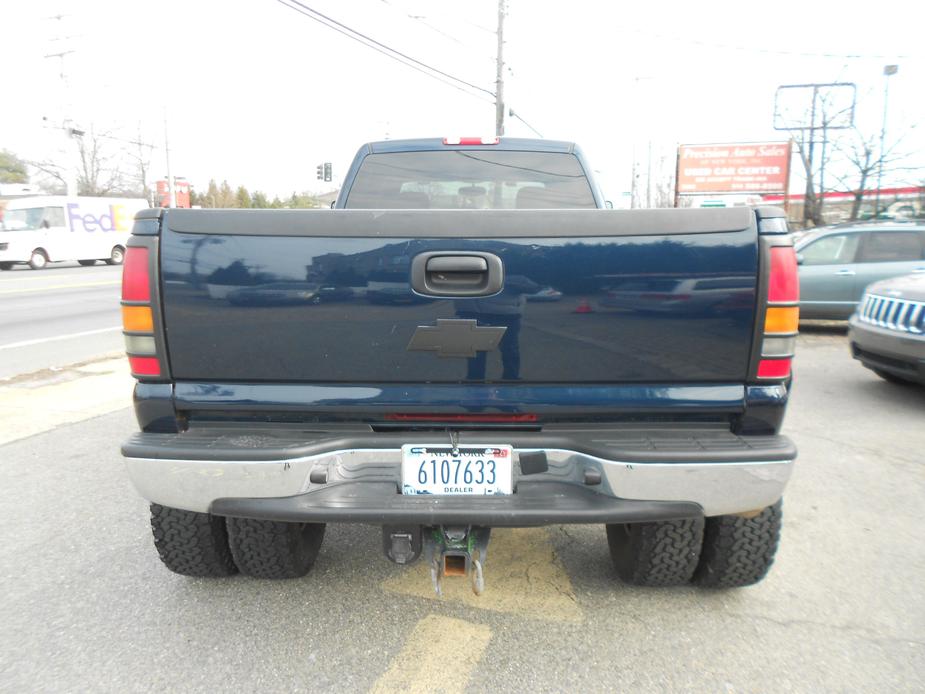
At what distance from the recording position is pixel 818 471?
4.36 metres

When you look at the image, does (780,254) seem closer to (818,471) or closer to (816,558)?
(816,558)

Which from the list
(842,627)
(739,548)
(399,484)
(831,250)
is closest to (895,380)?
(831,250)

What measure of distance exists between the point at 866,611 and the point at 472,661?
170cm

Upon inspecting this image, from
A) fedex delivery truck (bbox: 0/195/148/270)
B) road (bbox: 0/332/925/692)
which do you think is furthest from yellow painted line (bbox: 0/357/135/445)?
fedex delivery truck (bbox: 0/195/148/270)

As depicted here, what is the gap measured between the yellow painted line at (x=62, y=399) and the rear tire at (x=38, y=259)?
20101mm

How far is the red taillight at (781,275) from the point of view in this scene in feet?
7.07

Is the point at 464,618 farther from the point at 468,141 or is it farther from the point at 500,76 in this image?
the point at 500,76

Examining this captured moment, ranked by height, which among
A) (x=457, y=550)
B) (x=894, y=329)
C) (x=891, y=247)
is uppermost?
(x=891, y=247)

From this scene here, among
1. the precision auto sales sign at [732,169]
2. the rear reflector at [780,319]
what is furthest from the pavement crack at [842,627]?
the precision auto sales sign at [732,169]

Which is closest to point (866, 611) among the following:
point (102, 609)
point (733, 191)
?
point (102, 609)

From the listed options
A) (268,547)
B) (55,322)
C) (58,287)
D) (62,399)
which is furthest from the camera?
(58,287)

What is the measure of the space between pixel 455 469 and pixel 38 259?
1081 inches

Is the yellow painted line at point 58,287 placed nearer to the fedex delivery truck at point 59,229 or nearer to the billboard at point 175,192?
the fedex delivery truck at point 59,229

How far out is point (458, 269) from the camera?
2191 millimetres
